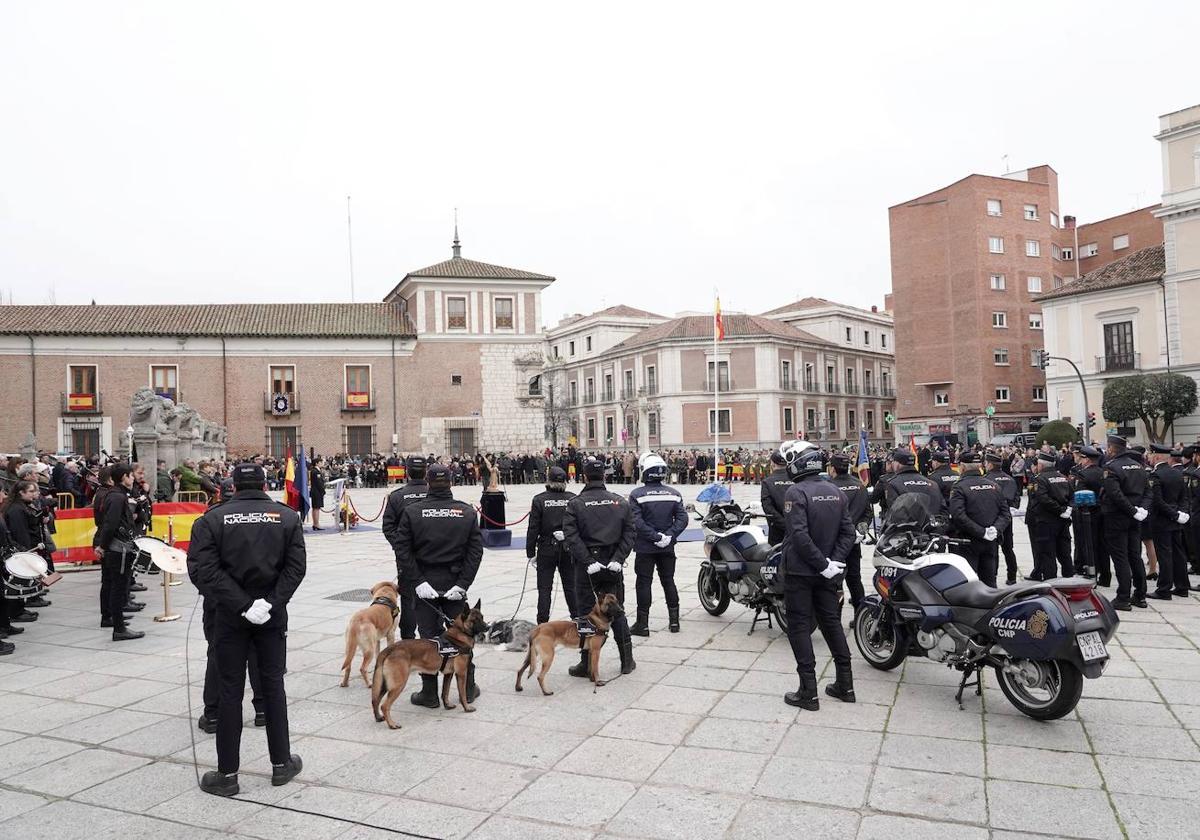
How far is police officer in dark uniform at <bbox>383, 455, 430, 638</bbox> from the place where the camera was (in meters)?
6.39

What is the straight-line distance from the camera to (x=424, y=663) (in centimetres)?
563

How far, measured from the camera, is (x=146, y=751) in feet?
16.7

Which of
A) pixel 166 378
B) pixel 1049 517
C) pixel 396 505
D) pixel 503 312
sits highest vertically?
pixel 503 312

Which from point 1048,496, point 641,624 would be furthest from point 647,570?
point 1048,496

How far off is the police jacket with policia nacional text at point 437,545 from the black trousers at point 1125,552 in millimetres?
6805

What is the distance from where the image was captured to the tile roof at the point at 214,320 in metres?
41.1

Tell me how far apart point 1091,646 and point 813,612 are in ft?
5.59

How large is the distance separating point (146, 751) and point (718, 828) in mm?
3519

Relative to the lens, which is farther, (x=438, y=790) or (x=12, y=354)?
(x=12, y=354)

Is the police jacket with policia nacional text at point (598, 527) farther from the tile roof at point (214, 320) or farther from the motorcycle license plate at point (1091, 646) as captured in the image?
the tile roof at point (214, 320)

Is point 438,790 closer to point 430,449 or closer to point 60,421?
point 430,449

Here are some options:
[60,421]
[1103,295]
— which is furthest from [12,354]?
[1103,295]

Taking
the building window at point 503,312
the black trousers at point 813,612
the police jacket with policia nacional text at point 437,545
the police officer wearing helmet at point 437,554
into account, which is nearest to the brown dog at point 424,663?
the police officer wearing helmet at point 437,554

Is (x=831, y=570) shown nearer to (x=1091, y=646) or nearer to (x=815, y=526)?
(x=815, y=526)
